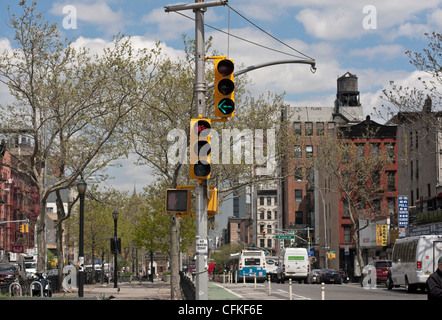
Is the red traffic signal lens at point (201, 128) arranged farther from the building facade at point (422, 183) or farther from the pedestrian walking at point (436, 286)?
the building facade at point (422, 183)

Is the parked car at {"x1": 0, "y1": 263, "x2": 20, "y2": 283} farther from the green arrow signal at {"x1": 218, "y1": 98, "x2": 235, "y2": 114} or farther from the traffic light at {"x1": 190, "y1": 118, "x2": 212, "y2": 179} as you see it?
the green arrow signal at {"x1": 218, "y1": 98, "x2": 235, "y2": 114}

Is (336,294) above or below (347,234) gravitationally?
below

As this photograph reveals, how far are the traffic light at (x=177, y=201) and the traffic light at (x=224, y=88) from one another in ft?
6.85

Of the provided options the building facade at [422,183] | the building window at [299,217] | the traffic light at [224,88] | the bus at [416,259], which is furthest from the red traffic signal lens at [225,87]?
the building window at [299,217]

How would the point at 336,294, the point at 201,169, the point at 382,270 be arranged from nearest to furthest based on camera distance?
the point at 201,169, the point at 336,294, the point at 382,270

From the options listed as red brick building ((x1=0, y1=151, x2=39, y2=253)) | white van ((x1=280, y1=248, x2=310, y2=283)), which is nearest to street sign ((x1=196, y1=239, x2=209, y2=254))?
white van ((x1=280, y1=248, x2=310, y2=283))

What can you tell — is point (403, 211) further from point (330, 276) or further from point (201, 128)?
point (201, 128)

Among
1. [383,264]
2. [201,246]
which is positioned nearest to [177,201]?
[201,246]

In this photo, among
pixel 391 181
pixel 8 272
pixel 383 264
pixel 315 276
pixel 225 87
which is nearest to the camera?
pixel 225 87

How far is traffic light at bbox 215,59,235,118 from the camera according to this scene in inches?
579

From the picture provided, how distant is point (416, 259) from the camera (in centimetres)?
3400

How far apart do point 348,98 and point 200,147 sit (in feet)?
399
